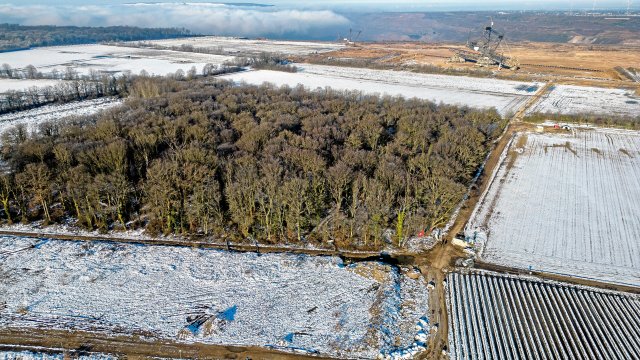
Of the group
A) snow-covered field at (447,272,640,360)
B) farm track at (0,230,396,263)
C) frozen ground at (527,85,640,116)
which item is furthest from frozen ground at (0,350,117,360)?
frozen ground at (527,85,640,116)

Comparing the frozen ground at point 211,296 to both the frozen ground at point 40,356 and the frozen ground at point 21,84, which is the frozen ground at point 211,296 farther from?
the frozen ground at point 21,84

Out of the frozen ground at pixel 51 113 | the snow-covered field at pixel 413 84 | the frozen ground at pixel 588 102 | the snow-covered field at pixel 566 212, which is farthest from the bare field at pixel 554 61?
the frozen ground at pixel 51 113

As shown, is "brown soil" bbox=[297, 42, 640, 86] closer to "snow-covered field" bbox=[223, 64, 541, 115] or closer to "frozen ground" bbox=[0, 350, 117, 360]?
"snow-covered field" bbox=[223, 64, 541, 115]

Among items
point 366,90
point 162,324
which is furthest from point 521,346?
point 366,90

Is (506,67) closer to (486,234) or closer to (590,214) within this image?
(590,214)

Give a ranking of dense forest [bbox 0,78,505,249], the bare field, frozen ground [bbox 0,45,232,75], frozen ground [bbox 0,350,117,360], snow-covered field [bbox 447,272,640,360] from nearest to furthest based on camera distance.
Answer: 1. frozen ground [bbox 0,350,117,360]
2. snow-covered field [bbox 447,272,640,360]
3. dense forest [bbox 0,78,505,249]
4. the bare field
5. frozen ground [bbox 0,45,232,75]

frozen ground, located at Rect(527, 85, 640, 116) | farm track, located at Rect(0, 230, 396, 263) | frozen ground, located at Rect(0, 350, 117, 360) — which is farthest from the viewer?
frozen ground, located at Rect(527, 85, 640, 116)

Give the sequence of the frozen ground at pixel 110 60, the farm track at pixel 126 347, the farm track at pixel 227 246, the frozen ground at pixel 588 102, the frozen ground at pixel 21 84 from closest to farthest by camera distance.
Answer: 1. the farm track at pixel 126 347
2. the farm track at pixel 227 246
3. the frozen ground at pixel 588 102
4. the frozen ground at pixel 21 84
5. the frozen ground at pixel 110 60
